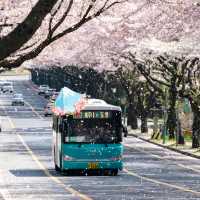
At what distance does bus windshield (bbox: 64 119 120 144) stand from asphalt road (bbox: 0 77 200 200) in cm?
139

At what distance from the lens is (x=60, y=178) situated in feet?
109

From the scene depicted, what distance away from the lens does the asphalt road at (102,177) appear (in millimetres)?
25750

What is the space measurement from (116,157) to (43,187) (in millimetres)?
5632

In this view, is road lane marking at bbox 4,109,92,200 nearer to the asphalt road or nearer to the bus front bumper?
the asphalt road

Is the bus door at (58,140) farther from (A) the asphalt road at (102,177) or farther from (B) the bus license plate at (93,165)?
(B) the bus license plate at (93,165)

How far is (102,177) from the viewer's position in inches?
1332

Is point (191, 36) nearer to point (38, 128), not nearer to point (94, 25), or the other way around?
point (94, 25)

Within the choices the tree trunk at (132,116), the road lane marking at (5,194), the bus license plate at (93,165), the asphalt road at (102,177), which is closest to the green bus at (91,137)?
the bus license plate at (93,165)

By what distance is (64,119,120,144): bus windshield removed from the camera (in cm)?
3322

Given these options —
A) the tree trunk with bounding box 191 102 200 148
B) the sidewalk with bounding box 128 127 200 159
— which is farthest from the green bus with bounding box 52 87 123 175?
the tree trunk with bounding box 191 102 200 148

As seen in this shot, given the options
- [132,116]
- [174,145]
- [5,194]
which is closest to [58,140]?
[5,194]

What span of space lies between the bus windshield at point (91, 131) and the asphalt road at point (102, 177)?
1.39 meters

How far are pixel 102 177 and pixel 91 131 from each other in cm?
178

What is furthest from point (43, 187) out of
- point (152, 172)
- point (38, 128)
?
point (38, 128)
